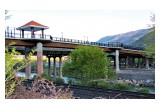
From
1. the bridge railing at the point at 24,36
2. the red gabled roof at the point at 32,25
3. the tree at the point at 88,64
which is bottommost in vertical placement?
the tree at the point at 88,64

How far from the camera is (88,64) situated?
23156mm

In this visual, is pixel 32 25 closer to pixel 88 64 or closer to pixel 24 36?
pixel 24 36

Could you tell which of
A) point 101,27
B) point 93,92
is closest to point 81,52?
point 101,27

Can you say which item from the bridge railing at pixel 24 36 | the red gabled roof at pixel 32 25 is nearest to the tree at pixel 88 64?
the bridge railing at pixel 24 36

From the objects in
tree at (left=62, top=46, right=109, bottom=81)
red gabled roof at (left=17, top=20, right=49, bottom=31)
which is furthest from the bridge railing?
tree at (left=62, top=46, right=109, bottom=81)

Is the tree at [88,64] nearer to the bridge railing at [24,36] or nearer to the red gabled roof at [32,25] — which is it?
the bridge railing at [24,36]

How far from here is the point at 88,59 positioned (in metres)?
23.6

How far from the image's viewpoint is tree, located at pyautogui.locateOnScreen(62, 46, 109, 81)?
2286cm

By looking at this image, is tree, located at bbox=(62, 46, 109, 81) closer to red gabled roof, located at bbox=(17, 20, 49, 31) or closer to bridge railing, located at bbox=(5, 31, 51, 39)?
bridge railing, located at bbox=(5, 31, 51, 39)

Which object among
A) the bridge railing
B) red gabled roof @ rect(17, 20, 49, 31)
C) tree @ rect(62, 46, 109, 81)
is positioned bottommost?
tree @ rect(62, 46, 109, 81)

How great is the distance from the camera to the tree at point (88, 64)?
75.0ft

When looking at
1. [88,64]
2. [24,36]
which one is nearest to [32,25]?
[24,36]
